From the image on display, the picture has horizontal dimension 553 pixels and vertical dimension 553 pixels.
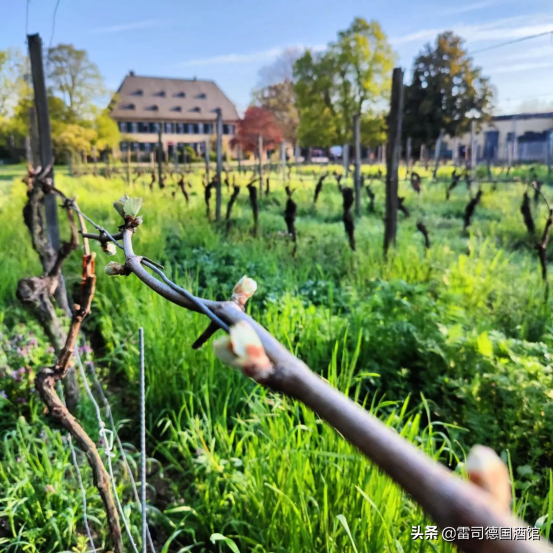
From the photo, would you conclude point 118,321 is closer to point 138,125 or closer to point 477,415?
point 477,415

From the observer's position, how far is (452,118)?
46.7 ft

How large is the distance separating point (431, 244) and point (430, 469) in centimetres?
397

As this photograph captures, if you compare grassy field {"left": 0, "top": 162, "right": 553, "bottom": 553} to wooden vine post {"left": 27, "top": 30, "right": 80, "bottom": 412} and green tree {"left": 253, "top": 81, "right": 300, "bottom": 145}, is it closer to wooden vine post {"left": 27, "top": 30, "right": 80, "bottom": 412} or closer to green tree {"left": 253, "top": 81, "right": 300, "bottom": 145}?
wooden vine post {"left": 27, "top": 30, "right": 80, "bottom": 412}

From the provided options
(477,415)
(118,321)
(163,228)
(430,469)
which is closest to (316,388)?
(430,469)

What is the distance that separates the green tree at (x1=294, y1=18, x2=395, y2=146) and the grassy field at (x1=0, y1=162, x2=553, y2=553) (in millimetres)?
12512

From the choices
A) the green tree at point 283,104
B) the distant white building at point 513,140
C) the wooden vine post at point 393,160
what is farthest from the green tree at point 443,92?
the wooden vine post at point 393,160

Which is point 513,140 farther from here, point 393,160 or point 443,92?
point 393,160

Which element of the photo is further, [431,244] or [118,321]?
[431,244]

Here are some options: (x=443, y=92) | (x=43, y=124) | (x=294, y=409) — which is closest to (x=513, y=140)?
(x=443, y=92)

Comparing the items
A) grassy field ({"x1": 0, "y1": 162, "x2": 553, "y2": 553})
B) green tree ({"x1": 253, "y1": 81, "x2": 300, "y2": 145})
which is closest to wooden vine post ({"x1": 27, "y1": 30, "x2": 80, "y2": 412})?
grassy field ({"x1": 0, "y1": 162, "x2": 553, "y2": 553})

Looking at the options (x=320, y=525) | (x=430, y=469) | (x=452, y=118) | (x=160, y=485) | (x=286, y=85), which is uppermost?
(x=286, y=85)

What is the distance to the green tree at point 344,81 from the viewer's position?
14.1 meters

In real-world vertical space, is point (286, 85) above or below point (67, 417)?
above

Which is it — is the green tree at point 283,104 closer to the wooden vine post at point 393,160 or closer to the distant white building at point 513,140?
the distant white building at point 513,140
